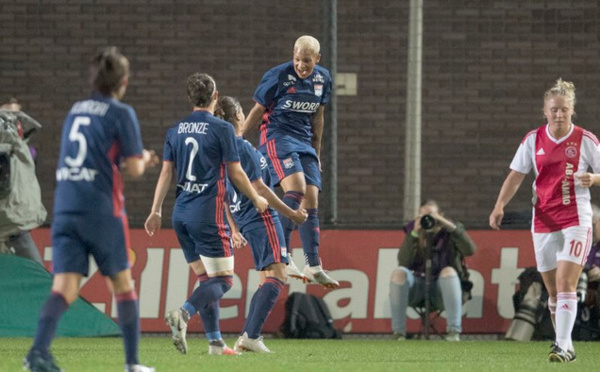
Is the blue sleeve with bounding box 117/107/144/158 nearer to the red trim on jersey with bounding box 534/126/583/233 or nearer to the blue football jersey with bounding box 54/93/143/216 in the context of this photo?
the blue football jersey with bounding box 54/93/143/216

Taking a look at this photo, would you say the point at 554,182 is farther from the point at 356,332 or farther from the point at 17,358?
the point at 356,332

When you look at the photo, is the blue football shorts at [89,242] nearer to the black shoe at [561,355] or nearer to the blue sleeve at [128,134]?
the blue sleeve at [128,134]

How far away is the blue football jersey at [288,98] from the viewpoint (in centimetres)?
1010

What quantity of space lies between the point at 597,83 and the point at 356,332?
237 inches

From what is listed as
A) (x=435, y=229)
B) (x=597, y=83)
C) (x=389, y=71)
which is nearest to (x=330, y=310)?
(x=435, y=229)

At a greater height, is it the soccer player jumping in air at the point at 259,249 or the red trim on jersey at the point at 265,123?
the red trim on jersey at the point at 265,123

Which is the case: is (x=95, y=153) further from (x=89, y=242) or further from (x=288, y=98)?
(x=288, y=98)

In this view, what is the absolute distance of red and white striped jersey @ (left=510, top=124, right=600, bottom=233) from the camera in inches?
346

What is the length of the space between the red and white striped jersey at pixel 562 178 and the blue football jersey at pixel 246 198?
202 centimetres

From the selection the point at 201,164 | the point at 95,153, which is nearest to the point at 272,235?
the point at 201,164

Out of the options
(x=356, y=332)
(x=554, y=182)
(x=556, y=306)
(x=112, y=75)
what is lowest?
(x=356, y=332)

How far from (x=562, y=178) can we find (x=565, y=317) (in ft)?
3.25

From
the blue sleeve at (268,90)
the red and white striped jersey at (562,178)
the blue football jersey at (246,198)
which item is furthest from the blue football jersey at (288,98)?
the red and white striped jersey at (562,178)

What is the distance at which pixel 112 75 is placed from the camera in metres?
6.28
